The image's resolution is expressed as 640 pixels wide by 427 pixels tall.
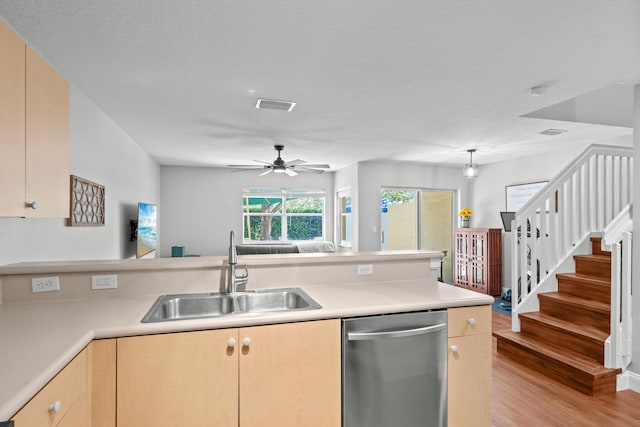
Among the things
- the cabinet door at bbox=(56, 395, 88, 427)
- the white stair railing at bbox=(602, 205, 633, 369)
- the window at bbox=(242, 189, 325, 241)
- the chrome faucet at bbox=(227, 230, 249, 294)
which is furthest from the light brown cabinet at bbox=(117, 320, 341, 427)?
the window at bbox=(242, 189, 325, 241)

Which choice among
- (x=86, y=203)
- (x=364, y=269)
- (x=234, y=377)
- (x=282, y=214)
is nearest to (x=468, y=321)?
(x=364, y=269)

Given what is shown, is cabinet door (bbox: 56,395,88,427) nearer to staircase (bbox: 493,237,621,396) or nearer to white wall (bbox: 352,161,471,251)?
staircase (bbox: 493,237,621,396)

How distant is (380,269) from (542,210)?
2377 mm

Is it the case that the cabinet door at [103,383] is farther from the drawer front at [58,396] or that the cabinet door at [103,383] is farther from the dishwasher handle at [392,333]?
the dishwasher handle at [392,333]

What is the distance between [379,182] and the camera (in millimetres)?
6535

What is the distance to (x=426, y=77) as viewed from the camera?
2.56 m

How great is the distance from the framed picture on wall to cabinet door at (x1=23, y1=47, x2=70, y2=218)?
6013 millimetres

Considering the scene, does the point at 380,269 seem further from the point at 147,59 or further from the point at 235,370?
the point at 147,59

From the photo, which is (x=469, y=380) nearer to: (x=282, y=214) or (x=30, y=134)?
(x=30, y=134)

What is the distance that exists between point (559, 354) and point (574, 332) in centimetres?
23

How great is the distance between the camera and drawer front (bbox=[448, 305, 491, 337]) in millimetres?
1824

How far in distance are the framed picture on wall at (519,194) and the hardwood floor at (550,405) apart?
11.7 ft

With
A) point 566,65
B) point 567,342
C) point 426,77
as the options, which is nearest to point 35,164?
point 426,77

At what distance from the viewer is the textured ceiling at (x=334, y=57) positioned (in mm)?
1738
